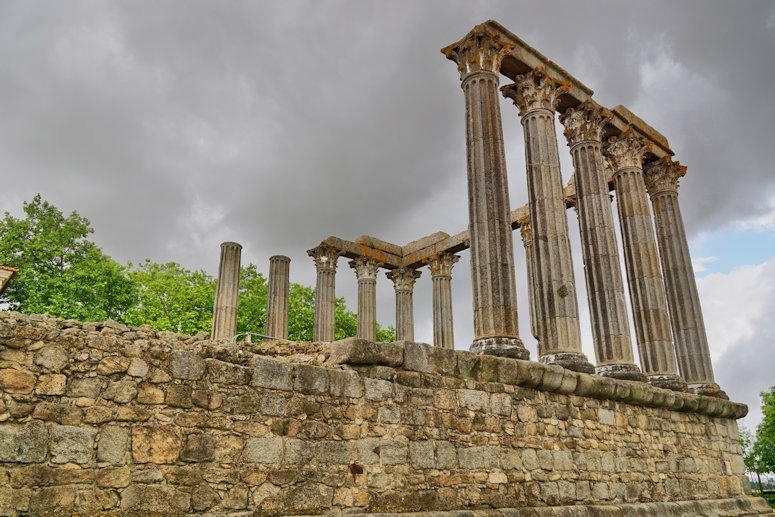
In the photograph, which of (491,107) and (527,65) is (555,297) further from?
(527,65)

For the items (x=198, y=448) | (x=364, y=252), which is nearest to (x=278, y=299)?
(x=364, y=252)

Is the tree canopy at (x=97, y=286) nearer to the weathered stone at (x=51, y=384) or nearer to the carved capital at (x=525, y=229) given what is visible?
the carved capital at (x=525, y=229)

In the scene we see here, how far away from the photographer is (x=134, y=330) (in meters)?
6.57

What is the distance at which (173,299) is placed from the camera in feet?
108

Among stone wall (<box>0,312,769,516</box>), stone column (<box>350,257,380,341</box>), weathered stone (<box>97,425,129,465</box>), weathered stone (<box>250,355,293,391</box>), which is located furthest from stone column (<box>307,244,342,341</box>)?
weathered stone (<box>97,425,129,465</box>)

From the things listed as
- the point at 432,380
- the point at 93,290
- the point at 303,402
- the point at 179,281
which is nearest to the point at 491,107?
the point at 432,380

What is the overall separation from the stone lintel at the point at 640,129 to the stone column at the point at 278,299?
13.3 meters

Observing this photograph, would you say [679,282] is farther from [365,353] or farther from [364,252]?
[365,353]

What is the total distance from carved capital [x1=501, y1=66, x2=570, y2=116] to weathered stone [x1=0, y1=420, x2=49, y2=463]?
12.3 metres

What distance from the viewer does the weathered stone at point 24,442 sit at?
15.2 feet

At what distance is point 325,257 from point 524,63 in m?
12.6

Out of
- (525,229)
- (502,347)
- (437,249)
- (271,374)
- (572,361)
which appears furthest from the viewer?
(437,249)

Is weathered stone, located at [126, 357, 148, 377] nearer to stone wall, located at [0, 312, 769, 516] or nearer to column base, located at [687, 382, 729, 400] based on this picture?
stone wall, located at [0, 312, 769, 516]

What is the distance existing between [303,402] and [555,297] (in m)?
7.50
